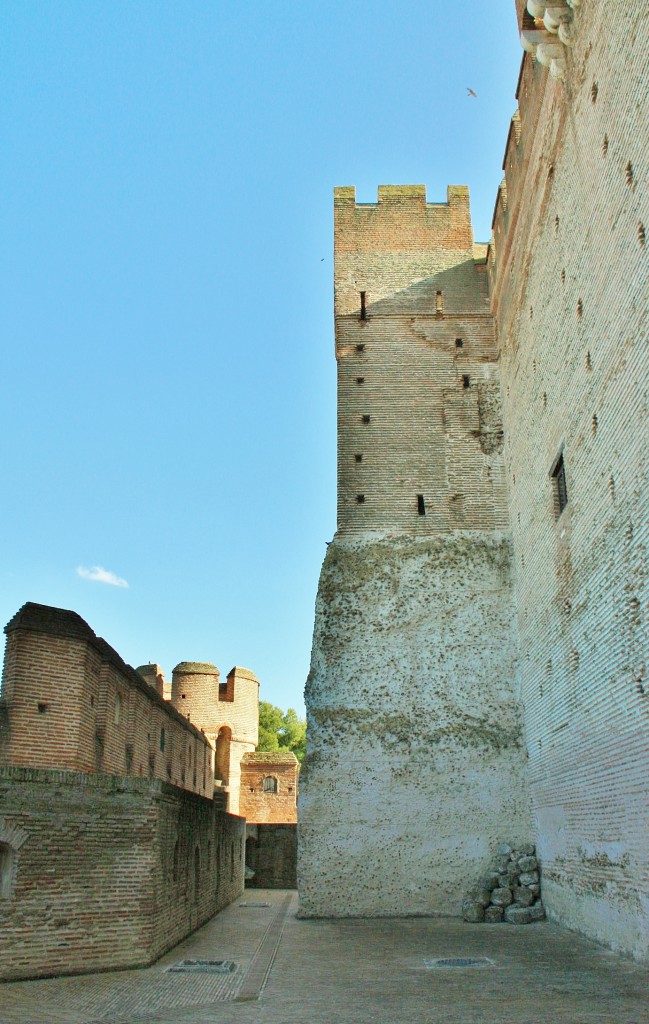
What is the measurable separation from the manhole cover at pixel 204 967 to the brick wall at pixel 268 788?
17.1 metres

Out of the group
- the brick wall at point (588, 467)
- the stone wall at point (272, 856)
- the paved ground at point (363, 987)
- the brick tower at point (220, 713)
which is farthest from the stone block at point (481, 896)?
the brick tower at point (220, 713)

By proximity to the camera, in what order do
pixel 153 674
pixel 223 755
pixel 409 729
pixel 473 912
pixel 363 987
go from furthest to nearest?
pixel 223 755, pixel 153 674, pixel 409 729, pixel 473 912, pixel 363 987

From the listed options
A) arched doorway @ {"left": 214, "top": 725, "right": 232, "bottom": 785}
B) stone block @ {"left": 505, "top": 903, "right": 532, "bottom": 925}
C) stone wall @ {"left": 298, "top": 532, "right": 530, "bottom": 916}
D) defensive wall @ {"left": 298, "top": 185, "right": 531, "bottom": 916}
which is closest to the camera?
stone block @ {"left": 505, "top": 903, "right": 532, "bottom": 925}

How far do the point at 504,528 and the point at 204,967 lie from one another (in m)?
8.73

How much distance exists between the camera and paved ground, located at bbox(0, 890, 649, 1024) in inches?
234

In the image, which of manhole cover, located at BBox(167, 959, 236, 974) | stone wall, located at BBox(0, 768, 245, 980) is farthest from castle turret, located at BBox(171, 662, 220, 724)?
manhole cover, located at BBox(167, 959, 236, 974)

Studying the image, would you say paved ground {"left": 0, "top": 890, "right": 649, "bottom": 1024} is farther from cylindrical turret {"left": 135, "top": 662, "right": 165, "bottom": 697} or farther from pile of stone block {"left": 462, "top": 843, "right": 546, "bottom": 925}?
cylindrical turret {"left": 135, "top": 662, "right": 165, "bottom": 697}

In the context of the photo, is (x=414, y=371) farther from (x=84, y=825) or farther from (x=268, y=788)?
(x=268, y=788)

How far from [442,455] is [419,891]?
7.37 meters

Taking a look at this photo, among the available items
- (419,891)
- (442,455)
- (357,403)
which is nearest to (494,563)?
(442,455)

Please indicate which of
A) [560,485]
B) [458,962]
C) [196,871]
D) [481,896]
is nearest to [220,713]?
[196,871]

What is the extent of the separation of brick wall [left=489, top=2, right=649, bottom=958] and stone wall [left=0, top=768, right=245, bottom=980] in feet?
15.4

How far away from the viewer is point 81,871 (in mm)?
7426

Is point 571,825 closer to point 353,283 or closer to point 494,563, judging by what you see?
point 494,563
